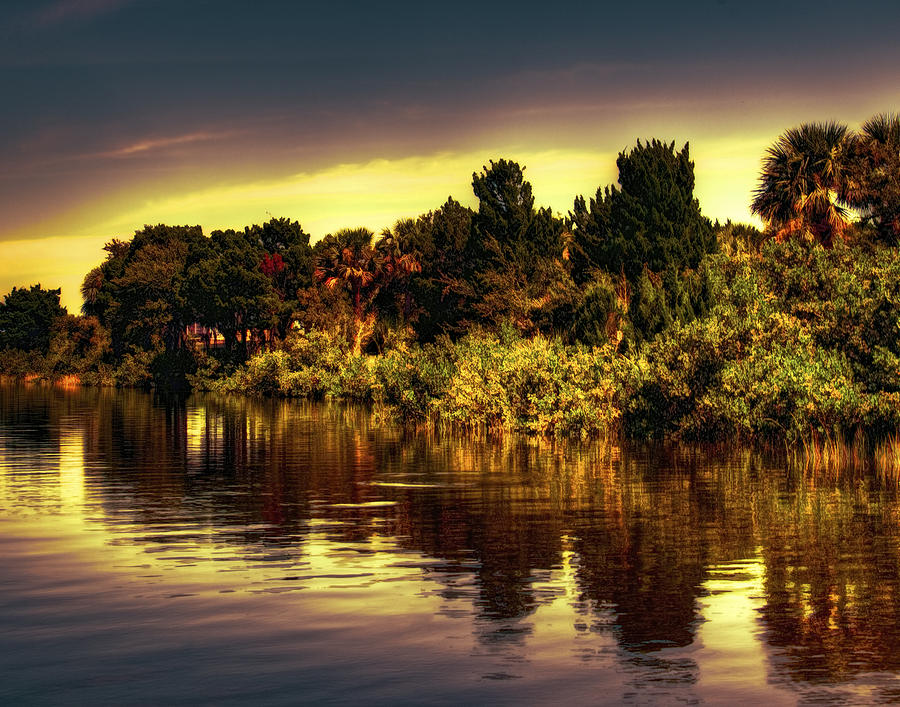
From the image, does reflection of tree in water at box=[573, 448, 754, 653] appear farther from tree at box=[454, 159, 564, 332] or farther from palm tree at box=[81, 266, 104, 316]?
palm tree at box=[81, 266, 104, 316]

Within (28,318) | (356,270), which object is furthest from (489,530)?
(28,318)

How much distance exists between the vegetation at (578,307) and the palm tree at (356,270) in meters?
0.22

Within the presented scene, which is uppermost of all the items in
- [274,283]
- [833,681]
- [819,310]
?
[274,283]

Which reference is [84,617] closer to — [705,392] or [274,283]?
[705,392]

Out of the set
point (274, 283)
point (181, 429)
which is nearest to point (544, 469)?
point (181, 429)

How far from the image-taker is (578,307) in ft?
169

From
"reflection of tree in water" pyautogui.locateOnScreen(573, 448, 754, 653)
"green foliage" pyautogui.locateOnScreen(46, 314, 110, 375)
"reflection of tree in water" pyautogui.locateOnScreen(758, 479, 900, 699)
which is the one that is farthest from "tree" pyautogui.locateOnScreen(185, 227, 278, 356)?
"reflection of tree in water" pyautogui.locateOnScreen(758, 479, 900, 699)

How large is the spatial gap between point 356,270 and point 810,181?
143 ft

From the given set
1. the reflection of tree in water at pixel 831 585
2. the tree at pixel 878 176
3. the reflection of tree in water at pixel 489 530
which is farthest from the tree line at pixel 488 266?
the reflection of tree in water at pixel 831 585

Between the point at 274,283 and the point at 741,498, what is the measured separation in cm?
7731

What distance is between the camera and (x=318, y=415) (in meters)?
53.0

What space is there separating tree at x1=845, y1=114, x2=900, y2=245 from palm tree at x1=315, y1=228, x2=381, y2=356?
42081 millimetres

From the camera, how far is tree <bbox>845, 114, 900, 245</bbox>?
43.9m

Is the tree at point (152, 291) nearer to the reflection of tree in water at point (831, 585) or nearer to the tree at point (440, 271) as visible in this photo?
the tree at point (440, 271)
